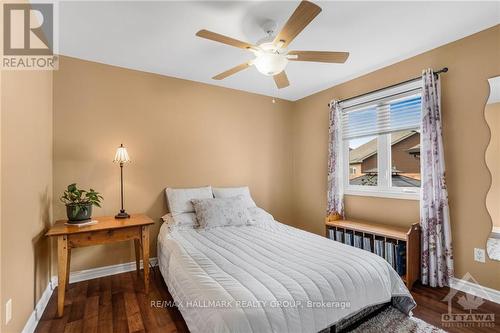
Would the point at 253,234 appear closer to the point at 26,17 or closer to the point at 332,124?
the point at 332,124

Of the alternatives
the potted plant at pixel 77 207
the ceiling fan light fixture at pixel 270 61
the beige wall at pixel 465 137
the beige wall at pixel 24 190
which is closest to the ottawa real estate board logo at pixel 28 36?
the beige wall at pixel 24 190

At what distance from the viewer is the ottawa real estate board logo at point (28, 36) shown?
1.55 m

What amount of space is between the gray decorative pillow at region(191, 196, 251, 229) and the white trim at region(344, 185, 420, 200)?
61.4 inches

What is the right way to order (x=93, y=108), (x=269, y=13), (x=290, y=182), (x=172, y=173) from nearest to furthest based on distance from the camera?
(x=269, y=13) → (x=93, y=108) → (x=172, y=173) → (x=290, y=182)

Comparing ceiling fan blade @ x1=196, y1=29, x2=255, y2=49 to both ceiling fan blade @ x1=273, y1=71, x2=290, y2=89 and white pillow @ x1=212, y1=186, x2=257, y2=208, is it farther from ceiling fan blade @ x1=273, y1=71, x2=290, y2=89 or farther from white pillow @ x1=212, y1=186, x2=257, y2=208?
white pillow @ x1=212, y1=186, x2=257, y2=208

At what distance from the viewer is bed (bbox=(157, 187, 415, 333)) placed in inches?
52.0

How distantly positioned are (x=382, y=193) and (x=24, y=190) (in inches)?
139

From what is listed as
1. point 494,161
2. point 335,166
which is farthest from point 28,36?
point 494,161

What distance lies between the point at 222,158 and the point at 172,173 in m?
0.77

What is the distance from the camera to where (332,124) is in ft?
11.8

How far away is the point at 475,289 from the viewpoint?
232 cm

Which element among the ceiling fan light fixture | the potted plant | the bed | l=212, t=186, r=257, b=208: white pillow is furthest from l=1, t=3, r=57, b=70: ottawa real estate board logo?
l=212, t=186, r=257, b=208: white pillow

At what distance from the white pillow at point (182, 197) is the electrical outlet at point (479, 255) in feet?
9.33

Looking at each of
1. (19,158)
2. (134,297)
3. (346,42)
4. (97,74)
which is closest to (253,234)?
(134,297)
